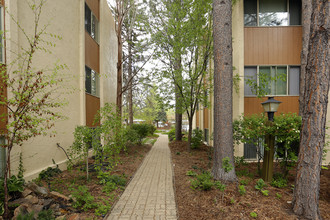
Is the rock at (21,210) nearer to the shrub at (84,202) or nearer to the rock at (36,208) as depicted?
the rock at (36,208)

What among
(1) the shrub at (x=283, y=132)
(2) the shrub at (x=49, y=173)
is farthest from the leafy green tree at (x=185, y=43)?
(2) the shrub at (x=49, y=173)

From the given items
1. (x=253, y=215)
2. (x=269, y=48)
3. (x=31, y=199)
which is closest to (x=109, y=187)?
(x=31, y=199)

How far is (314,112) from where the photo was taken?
3516mm

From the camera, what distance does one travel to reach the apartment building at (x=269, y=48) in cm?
876

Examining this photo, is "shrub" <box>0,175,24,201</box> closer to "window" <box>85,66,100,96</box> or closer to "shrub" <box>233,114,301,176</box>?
"shrub" <box>233,114,301,176</box>

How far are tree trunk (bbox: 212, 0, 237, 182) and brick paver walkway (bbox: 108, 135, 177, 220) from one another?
1507 mm

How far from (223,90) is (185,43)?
493 cm

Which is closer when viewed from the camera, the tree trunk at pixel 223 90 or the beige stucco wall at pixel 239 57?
the tree trunk at pixel 223 90

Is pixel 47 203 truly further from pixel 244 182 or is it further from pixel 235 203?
pixel 244 182

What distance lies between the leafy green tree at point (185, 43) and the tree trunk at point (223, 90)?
386 cm

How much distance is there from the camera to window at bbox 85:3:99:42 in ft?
30.9

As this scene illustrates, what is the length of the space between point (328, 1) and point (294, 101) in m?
6.26

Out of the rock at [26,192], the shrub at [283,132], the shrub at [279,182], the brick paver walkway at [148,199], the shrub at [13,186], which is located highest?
the shrub at [283,132]

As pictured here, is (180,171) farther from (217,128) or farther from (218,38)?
(218,38)
